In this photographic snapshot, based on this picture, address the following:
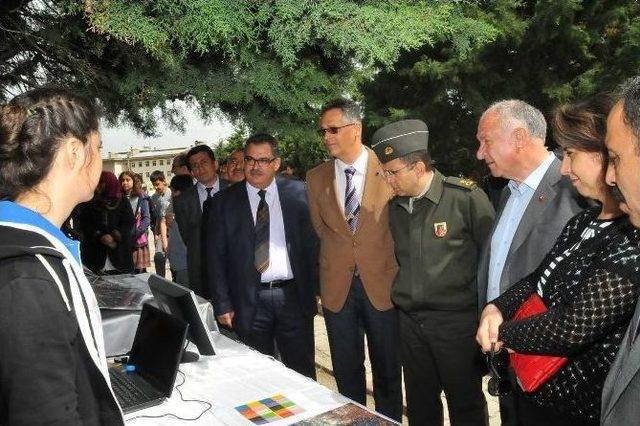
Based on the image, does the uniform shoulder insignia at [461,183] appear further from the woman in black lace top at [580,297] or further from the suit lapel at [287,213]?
the suit lapel at [287,213]

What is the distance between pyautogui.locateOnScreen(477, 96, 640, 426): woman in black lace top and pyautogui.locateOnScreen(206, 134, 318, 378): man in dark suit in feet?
5.48

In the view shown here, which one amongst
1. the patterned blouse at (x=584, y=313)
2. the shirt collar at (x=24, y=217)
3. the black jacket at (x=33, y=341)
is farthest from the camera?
the patterned blouse at (x=584, y=313)

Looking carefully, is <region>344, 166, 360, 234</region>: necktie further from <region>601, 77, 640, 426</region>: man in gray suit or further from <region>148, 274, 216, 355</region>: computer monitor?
<region>601, 77, 640, 426</region>: man in gray suit

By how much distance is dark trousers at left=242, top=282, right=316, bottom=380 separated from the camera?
348 cm

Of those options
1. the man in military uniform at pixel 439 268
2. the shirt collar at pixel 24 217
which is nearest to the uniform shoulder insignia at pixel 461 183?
the man in military uniform at pixel 439 268

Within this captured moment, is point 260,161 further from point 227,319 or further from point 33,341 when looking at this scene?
point 33,341

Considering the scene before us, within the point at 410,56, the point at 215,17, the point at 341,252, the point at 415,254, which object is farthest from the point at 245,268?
the point at 410,56

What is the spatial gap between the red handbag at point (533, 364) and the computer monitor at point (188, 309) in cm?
A: 126

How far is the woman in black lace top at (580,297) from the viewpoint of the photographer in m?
1.60

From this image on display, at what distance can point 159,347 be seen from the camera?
2250mm

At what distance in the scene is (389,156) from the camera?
112 inches

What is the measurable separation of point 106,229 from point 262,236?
3908 mm

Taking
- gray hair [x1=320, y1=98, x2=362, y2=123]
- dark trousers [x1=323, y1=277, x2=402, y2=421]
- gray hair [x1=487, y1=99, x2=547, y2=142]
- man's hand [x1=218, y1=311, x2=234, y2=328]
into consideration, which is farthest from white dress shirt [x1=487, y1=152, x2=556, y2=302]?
man's hand [x1=218, y1=311, x2=234, y2=328]

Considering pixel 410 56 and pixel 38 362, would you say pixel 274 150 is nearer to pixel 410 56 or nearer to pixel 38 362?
pixel 38 362
